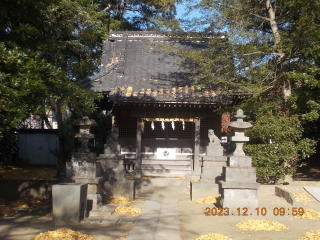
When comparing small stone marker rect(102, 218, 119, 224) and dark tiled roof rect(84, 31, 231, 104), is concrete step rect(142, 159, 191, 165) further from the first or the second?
small stone marker rect(102, 218, 119, 224)

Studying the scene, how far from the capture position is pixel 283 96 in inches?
479

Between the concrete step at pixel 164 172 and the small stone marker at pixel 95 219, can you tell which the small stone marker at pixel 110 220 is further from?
the concrete step at pixel 164 172

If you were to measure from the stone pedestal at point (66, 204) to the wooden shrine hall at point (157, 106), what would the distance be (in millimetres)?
5209

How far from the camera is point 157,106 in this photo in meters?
12.5

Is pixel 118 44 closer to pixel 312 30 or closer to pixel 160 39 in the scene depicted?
pixel 160 39

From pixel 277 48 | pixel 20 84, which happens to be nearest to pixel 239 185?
pixel 277 48

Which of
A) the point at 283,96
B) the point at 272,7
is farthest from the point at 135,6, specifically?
the point at 283,96

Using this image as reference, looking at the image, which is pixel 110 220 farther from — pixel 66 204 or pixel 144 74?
pixel 144 74

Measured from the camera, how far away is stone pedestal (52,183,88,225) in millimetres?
7246

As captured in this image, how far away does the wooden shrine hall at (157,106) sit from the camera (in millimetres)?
12324

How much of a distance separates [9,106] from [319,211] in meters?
7.82

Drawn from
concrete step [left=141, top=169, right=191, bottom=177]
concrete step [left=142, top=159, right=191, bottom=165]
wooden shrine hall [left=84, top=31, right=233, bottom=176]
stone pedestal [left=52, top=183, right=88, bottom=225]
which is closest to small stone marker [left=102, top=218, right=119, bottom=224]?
stone pedestal [left=52, top=183, right=88, bottom=225]

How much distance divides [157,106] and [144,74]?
2539mm

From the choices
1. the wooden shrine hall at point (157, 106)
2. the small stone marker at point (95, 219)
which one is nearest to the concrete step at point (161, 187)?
the wooden shrine hall at point (157, 106)
